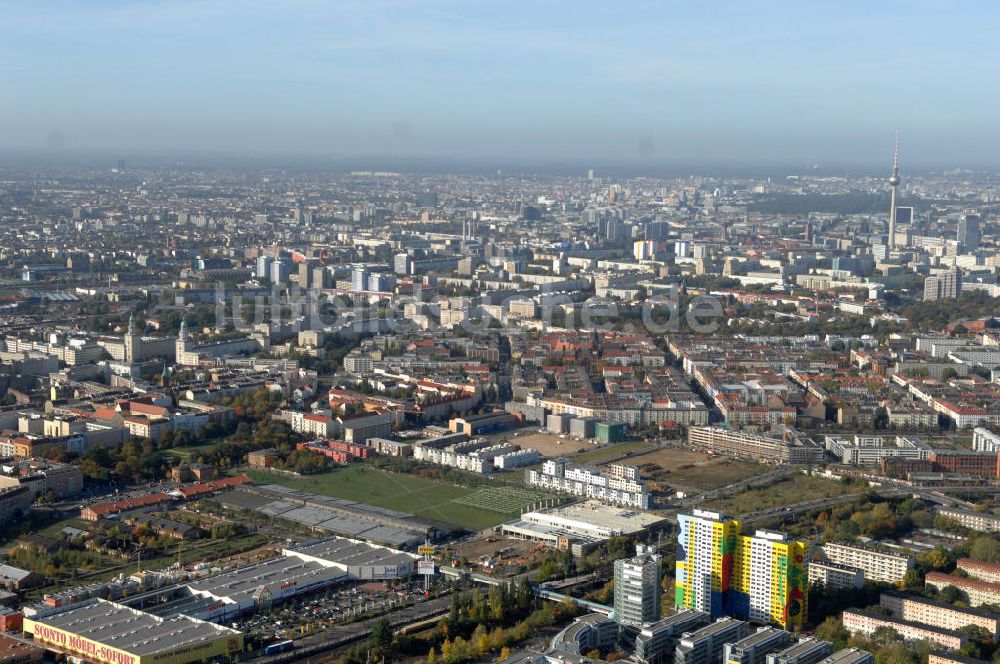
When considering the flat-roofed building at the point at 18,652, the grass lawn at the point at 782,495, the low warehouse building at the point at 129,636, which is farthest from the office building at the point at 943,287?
the flat-roofed building at the point at 18,652

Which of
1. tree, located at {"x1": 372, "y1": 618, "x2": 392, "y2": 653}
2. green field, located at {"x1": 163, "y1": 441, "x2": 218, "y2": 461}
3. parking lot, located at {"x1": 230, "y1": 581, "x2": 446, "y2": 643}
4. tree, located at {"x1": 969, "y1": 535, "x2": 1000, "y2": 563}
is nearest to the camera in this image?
tree, located at {"x1": 372, "y1": 618, "x2": 392, "y2": 653}

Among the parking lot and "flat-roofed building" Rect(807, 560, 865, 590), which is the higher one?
"flat-roofed building" Rect(807, 560, 865, 590)

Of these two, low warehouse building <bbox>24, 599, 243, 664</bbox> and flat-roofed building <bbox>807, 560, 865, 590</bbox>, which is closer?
low warehouse building <bbox>24, 599, 243, 664</bbox>

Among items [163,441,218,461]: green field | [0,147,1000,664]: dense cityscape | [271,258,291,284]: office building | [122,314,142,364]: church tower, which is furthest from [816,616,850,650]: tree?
[271,258,291,284]: office building

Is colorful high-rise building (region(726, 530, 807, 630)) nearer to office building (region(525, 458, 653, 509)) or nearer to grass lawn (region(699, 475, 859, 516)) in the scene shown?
grass lawn (region(699, 475, 859, 516))

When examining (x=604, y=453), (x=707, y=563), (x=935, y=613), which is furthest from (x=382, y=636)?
(x=604, y=453)

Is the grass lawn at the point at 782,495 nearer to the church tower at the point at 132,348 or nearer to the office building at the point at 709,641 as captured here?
the office building at the point at 709,641

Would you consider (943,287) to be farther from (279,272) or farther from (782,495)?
(782,495)
